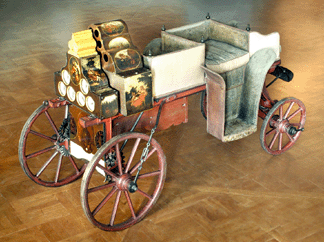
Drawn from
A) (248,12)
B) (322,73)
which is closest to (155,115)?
(322,73)

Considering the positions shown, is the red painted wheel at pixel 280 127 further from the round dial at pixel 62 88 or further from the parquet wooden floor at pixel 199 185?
the round dial at pixel 62 88

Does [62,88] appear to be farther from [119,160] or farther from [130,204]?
[130,204]

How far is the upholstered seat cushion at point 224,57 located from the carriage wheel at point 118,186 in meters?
0.93

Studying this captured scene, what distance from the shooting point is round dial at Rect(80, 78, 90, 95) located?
344cm

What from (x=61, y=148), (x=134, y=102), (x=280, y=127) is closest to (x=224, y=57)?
(x=280, y=127)

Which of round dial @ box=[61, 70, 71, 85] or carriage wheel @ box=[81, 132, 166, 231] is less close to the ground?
round dial @ box=[61, 70, 71, 85]

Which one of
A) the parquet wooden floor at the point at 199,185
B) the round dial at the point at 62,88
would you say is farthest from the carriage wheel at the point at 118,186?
the round dial at the point at 62,88

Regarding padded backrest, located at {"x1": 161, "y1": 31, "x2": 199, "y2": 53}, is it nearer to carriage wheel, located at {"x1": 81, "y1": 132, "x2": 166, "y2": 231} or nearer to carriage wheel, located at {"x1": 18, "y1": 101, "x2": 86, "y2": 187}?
carriage wheel, located at {"x1": 81, "y1": 132, "x2": 166, "y2": 231}

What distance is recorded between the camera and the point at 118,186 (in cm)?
354

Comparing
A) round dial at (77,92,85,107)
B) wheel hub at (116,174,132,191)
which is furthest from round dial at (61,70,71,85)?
wheel hub at (116,174,132,191)

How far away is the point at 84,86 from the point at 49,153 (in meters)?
1.51

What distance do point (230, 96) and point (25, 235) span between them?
6.93ft

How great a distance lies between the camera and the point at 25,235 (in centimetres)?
359

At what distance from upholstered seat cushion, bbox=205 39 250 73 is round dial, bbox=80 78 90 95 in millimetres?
1130
